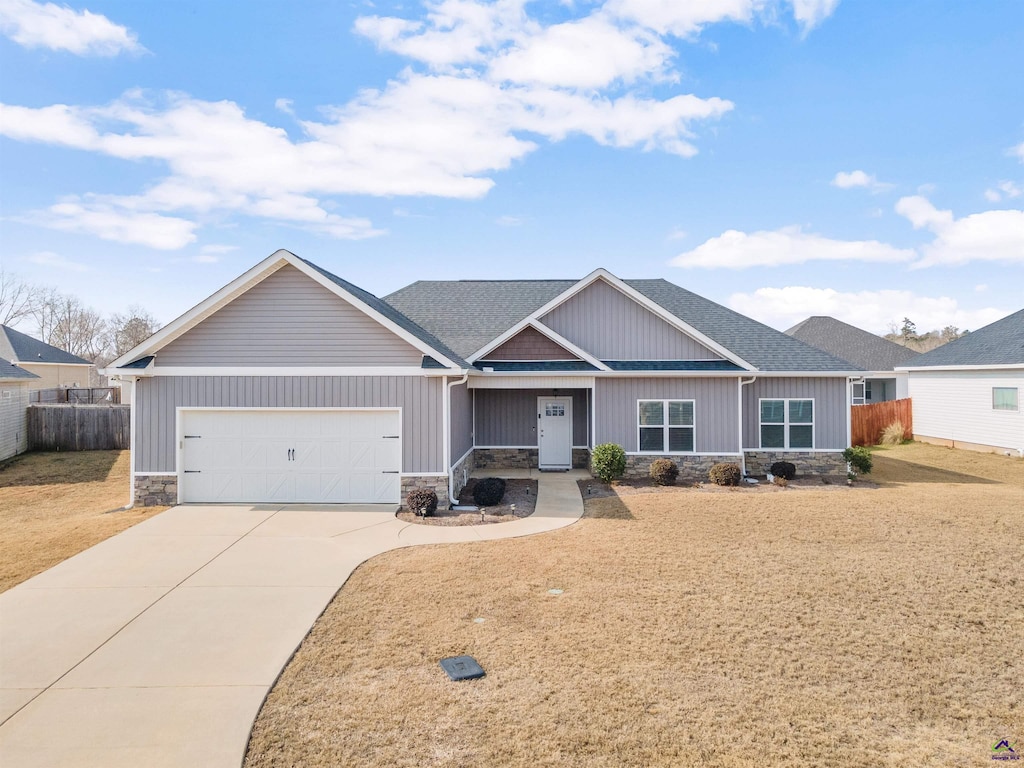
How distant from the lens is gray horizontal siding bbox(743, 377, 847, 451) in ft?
54.9

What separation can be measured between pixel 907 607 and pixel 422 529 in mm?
7676

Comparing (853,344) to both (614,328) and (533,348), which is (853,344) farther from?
(533,348)

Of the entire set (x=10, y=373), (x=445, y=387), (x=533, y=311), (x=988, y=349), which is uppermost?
(x=533, y=311)

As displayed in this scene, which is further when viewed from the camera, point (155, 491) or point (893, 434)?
point (893, 434)

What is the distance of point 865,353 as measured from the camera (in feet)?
99.0

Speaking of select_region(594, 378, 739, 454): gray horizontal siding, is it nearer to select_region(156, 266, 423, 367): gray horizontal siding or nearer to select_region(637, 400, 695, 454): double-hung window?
select_region(637, 400, 695, 454): double-hung window

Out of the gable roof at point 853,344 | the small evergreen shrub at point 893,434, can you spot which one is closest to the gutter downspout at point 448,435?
the small evergreen shrub at point 893,434

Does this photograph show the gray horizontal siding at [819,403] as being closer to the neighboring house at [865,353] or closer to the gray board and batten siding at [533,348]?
the gray board and batten siding at [533,348]

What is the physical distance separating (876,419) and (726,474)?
14508 millimetres

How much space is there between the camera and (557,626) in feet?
21.3

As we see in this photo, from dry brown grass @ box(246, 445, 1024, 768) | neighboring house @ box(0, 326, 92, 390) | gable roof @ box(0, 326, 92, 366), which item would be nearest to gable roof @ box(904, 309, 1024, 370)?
dry brown grass @ box(246, 445, 1024, 768)

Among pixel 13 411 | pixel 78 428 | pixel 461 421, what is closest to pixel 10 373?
pixel 13 411

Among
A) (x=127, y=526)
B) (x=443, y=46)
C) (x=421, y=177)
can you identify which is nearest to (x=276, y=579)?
(x=127, y=526)

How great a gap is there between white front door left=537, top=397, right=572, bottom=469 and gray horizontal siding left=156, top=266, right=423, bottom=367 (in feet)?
21.2
